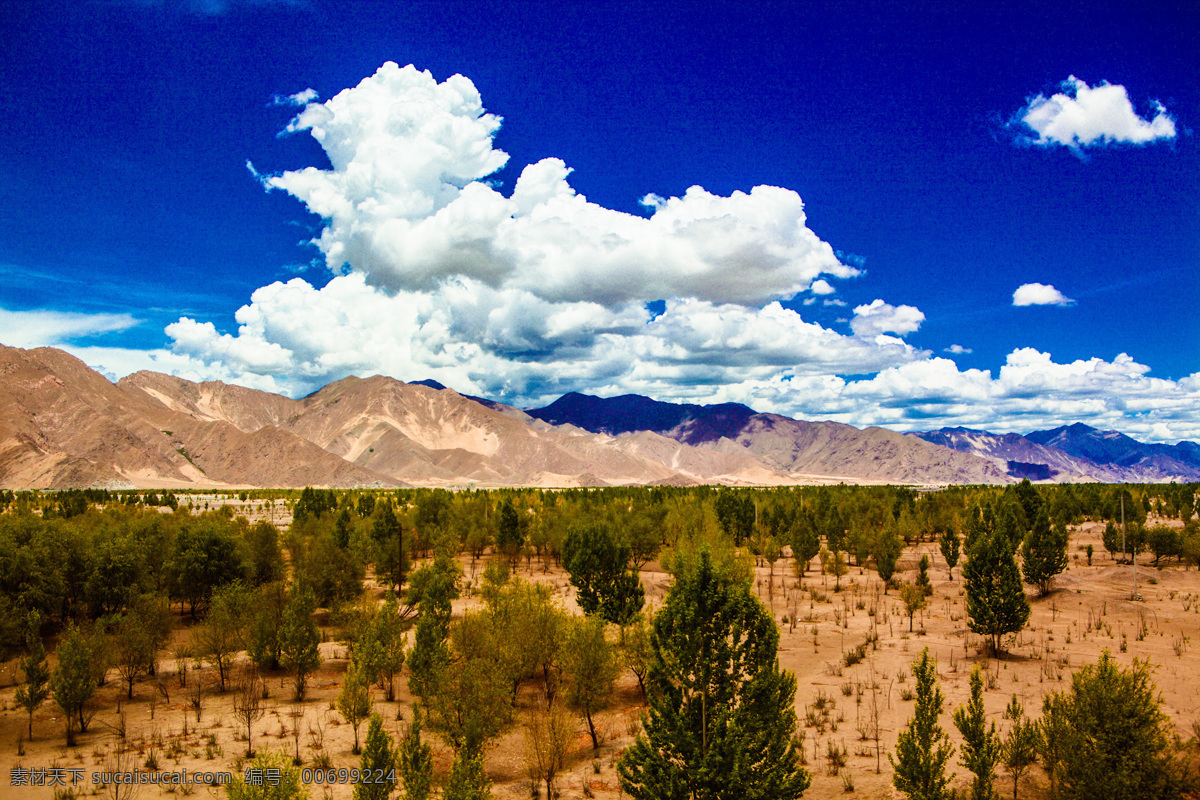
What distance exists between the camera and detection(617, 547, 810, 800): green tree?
1201cm

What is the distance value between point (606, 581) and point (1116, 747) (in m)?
22.6

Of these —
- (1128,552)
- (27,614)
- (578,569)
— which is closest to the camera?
(27,614)

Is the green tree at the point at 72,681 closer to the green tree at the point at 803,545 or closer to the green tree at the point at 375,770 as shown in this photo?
the green tree at the point at 375,770

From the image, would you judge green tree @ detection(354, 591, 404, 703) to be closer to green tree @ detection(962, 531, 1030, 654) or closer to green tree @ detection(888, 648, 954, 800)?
green tree @ detection(888, 648, 954, 800)

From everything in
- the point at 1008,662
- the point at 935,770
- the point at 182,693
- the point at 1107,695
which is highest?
the point at 1107,695

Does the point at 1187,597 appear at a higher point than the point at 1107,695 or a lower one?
lower

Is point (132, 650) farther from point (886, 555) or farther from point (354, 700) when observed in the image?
point (886, 555)

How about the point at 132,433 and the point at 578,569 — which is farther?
the point at 132,433

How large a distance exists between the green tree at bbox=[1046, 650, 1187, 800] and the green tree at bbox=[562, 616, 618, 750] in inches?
519

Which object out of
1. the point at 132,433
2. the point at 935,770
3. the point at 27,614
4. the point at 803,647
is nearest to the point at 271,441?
the point at 132,433

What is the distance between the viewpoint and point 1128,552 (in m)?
53.5

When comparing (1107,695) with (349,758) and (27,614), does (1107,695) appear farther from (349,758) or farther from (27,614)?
(27,614)

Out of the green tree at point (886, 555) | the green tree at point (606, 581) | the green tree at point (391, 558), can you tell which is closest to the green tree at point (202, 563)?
the green tree at point (391, 558)

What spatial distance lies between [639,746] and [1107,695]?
8.98 meters
